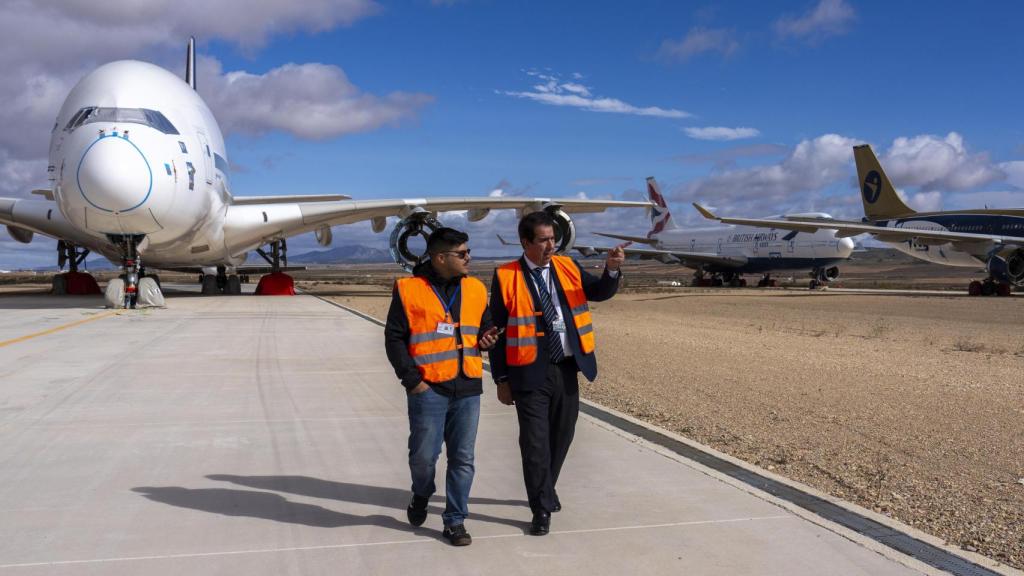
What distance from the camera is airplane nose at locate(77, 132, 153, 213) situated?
14609 mm

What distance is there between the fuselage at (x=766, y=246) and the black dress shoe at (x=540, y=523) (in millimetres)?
35542

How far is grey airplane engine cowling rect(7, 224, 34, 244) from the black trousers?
75.0ft

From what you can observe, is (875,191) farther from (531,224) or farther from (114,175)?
(531,224)

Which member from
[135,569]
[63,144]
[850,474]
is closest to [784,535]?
[850,474]

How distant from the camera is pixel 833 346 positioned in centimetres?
1266

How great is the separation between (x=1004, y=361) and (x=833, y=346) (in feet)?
7.99

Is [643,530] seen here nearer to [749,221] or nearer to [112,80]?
[112,80]

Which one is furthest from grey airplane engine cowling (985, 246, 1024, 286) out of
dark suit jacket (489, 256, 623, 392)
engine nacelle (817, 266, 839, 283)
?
dark suit jacket (489, 256, 623, 392)

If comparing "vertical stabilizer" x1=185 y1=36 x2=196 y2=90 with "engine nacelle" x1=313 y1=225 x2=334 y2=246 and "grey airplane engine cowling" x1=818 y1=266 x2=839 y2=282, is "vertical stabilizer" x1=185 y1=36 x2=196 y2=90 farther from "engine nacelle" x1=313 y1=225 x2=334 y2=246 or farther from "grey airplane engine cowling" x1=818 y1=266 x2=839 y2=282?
"grey airplane engine cowling" x1=818 y1=266 x2=839 y2=282

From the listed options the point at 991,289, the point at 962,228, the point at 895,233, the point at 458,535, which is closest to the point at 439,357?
the point at 458,535

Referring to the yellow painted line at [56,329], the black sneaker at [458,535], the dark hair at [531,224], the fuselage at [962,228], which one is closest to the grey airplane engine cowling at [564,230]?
the yellow painted line at [56,329]

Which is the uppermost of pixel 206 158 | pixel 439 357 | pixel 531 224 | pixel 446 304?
pixel 206 158

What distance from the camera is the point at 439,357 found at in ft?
12.5

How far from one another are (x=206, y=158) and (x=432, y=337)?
16168 mm
